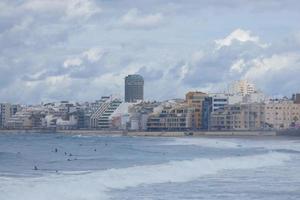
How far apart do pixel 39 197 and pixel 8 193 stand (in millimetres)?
1180

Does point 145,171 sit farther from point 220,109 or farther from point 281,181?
point 220,109

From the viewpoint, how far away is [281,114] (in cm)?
15075

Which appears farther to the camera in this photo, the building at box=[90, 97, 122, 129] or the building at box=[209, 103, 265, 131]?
the building at box=[90, 97, 122, 129]

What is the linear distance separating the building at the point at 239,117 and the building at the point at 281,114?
1.88 m

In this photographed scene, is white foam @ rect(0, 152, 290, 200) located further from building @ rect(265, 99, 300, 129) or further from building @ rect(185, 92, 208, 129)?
building @ rect(185, 92, 208, 129)

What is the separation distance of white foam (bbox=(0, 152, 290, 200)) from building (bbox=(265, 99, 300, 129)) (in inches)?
3970

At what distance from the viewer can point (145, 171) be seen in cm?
3988

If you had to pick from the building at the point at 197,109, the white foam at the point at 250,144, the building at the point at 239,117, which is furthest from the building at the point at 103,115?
the white foam at the point at 250,144

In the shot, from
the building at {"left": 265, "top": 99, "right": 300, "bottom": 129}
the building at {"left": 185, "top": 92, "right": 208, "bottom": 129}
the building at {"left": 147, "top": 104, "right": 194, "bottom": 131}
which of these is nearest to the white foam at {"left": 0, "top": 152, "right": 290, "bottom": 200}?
the building at {"left": 265, "top": 99, "right": 300, "bottom": 129}

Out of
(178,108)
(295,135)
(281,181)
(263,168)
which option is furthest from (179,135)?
(281,181)

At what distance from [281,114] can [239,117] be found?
34.7 ft

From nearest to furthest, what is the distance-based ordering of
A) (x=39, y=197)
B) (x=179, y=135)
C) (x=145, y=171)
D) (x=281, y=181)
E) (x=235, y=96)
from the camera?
(x=39, y=197) → (x=281, y=181) → (x=145, y=171) → (x=179, y=135) → (x=235, y=96)

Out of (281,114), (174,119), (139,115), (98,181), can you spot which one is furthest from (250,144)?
(139,115)

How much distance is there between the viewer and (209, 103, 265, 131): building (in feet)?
472
